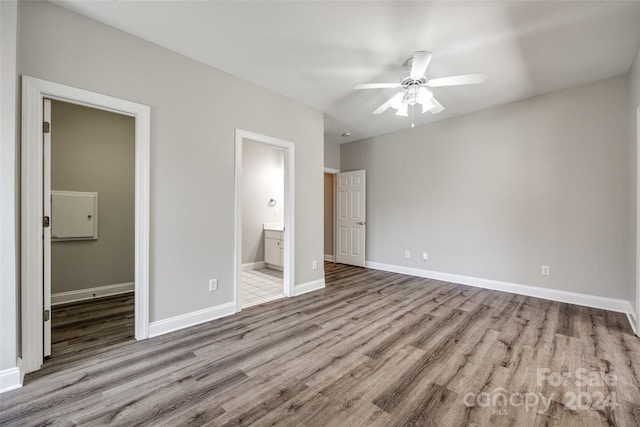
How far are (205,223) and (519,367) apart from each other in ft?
10.3

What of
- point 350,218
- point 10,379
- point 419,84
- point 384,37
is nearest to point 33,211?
point 10,379

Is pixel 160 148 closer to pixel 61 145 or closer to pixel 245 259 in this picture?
pixel 61 145

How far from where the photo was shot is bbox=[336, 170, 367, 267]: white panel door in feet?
18.5

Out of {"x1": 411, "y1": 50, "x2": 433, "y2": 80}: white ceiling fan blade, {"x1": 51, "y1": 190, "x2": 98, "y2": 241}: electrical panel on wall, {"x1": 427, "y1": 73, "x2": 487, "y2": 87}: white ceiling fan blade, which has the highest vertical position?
{"x1": 411, "y1": 50, "x2": 433, "y2": 80}: white ceiling fan blade

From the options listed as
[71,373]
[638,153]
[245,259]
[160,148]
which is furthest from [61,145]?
[638,153]

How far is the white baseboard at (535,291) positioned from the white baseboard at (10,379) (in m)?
4.94

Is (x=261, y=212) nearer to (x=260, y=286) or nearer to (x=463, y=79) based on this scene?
(x=260, y=286)

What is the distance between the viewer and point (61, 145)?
10.9 ft

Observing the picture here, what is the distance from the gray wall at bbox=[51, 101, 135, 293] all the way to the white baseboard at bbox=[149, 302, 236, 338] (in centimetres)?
181

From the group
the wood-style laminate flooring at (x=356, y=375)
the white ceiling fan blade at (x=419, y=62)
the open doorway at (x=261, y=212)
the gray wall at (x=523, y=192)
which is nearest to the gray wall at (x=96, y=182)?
the wood-style laminate flooring at (x=356, y=375)

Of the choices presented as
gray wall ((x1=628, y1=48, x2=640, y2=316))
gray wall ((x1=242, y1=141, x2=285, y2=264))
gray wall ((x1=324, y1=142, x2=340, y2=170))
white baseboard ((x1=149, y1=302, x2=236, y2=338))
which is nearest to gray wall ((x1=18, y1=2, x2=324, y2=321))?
white baseboard ((x1=149, y1=302, x2=236, y2=338))

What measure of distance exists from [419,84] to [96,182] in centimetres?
435

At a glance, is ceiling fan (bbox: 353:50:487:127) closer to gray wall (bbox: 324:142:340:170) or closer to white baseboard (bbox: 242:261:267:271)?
gray wall (bbox: 324:142:340:170)

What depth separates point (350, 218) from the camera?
19.2ft
